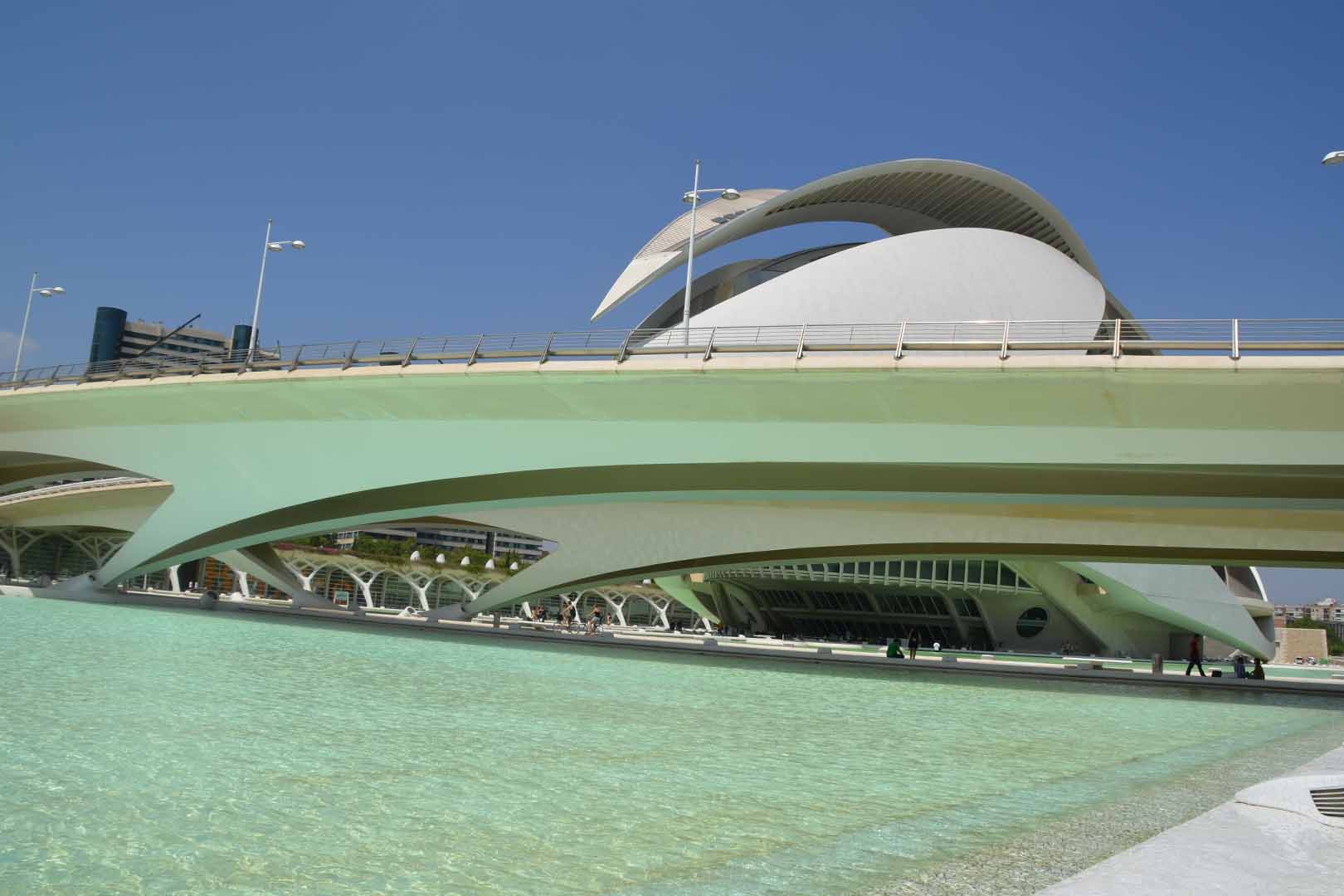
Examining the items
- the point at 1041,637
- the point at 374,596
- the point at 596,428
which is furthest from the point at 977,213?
the point at 374,596

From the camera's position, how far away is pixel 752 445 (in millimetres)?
19938

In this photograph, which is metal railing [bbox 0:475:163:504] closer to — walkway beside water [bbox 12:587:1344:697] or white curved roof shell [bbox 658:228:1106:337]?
walkway beside water [bbox 12:587:1344:697]

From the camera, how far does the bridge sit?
1670cm

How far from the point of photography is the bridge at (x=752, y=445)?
16.7m

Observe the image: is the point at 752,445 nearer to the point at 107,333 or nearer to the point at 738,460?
the point at 738,460

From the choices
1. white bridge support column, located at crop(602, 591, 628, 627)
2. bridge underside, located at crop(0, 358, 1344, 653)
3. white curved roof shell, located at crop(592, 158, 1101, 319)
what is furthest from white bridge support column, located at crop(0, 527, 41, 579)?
white curved roof shell, located at crop(592, 158, 1101, 319)

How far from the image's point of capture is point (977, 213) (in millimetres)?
33375

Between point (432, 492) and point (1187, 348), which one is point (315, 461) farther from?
point (1187, 348)

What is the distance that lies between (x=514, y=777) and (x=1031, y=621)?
2003 inches

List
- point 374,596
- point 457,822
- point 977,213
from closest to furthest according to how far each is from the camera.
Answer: point 457,822 → point 977,213 → point 374,596

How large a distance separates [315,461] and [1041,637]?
39.9 metres

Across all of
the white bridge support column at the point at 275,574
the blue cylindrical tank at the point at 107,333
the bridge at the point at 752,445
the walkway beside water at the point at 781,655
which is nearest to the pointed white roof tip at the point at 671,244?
the bridge at the point at 752,445

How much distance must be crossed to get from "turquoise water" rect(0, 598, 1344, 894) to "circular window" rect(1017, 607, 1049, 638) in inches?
1595

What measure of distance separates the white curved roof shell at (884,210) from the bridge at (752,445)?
5.06 metres
